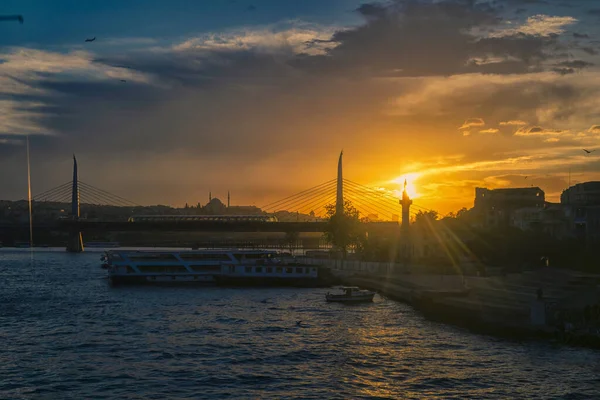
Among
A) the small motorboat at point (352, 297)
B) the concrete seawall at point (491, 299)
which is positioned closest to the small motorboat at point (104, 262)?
the small motorboat at point (352, 297)

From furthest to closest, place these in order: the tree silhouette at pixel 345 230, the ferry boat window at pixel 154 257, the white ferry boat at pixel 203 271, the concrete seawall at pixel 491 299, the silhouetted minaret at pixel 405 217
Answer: the tree silhouette at pixel 345 230 → the silhouetted minaret at pixel 405 217 → the ferry boat window at pixel 154 257 → the white ferry boat at pixel 203 271 → the concrete seawall at pixel 491 299

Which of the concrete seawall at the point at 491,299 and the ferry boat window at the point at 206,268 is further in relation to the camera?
the ferry boat window at the point at 206,268

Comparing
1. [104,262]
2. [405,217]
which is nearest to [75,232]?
[104,262]

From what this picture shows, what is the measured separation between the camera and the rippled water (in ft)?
93.5

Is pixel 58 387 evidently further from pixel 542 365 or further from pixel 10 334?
pixel 542 365

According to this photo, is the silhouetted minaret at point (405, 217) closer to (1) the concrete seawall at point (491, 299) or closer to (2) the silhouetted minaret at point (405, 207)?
(2) the silhouetted minaret at point (405, 207)

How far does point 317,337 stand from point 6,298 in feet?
115

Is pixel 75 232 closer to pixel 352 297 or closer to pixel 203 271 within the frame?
pixel 203 271

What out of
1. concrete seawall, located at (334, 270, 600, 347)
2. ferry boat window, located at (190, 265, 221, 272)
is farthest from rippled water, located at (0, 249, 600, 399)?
ferry boat window, located at (190, 265, 221, 272)

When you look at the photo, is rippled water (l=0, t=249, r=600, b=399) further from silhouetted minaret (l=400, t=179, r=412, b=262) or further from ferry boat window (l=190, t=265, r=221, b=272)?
silhouetted minaret (l=400, t=179, r=412, b=262)

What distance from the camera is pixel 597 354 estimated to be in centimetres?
3366

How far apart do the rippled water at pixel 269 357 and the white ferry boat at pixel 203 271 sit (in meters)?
21.2

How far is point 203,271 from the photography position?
78.2 m

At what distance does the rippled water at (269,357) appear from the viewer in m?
28.5
